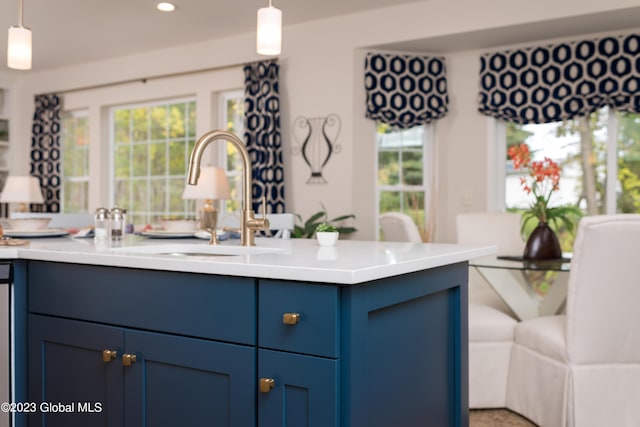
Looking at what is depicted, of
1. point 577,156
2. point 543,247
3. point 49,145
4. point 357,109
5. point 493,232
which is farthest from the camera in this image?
point 49,145

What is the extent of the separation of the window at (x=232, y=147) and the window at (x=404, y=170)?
139cm

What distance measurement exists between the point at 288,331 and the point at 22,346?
107 centimetres

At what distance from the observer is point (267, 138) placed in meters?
5.24

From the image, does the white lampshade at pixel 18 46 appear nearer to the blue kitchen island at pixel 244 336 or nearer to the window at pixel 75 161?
the blue kitchen island at pixel 244 336

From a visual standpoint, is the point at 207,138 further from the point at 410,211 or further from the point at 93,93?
the point at 93,93

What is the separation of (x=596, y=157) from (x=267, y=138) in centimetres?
259

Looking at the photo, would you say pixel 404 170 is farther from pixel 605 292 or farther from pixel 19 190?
pixel 19 190

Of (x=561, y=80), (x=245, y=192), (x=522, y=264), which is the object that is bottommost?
(x=522, y=264)

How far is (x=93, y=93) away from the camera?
6.54m

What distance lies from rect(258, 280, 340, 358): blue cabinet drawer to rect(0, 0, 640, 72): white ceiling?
3.53 meters

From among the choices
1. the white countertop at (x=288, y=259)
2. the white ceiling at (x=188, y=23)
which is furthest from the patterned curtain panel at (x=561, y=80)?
the white countertop at (x=288, y=259)

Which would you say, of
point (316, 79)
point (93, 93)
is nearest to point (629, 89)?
point (316, 79)

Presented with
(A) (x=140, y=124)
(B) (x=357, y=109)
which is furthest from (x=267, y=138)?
(A) (x=140, y=124)

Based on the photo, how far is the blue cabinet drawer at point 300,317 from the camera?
51.9 inches
